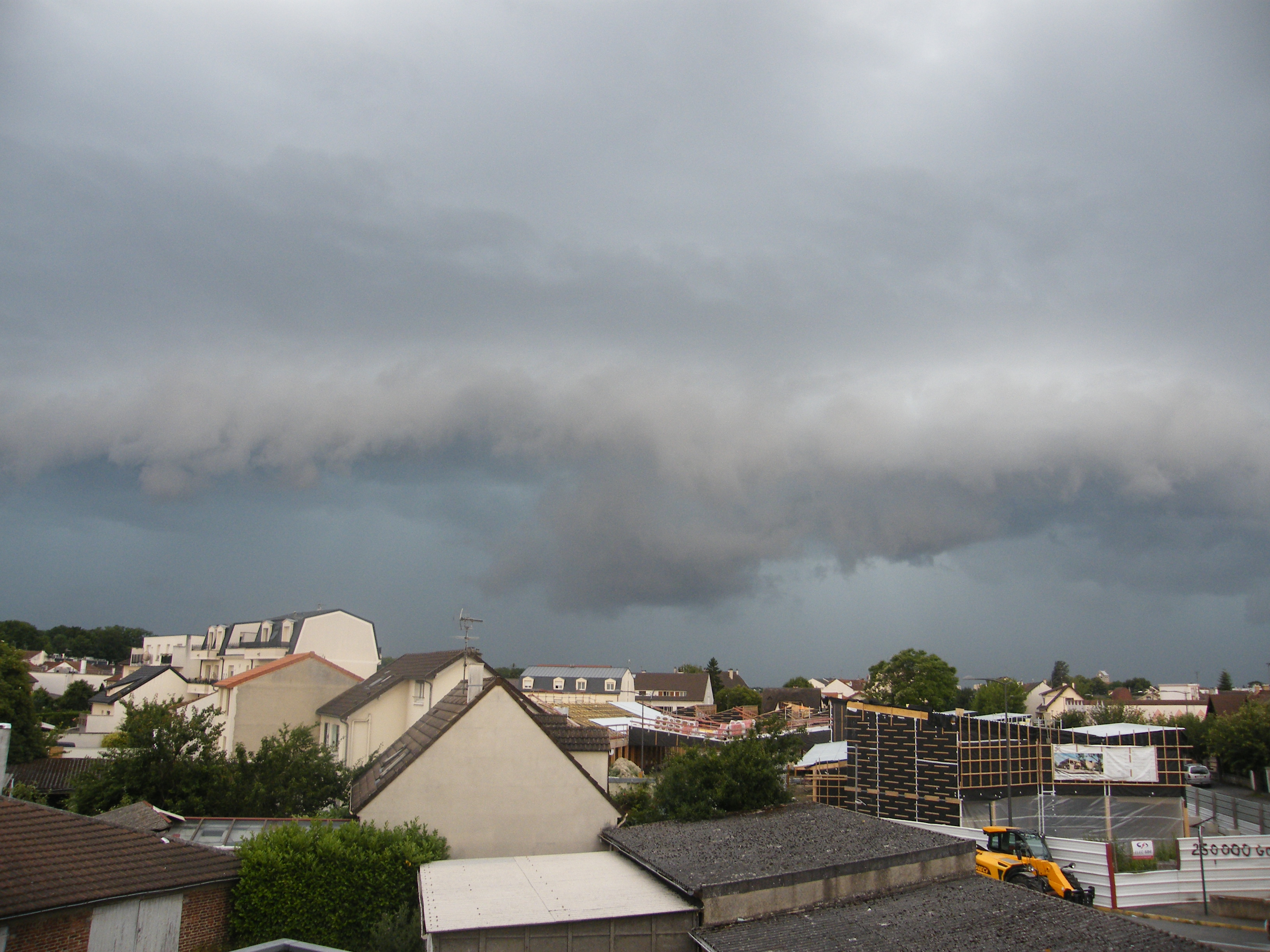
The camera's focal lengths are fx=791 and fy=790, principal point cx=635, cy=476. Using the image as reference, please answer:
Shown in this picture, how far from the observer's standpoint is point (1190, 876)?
27797 millimetres

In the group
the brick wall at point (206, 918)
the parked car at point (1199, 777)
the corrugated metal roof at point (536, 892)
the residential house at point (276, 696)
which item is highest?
the residential house at point (276, 696)

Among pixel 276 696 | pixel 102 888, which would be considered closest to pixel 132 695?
pixel 276 696

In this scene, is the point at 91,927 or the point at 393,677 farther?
the point at 393,677

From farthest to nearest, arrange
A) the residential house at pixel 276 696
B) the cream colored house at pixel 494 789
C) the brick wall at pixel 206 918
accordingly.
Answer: the residential house at pixel 276 696, the cream colored house at pixel 494 789, the brick wall at pixel 206 918

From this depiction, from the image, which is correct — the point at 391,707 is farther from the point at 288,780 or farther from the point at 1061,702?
the point at 1061,702

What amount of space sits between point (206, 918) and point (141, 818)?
Result: 5123 mm

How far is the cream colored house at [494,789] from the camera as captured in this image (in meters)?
21.8

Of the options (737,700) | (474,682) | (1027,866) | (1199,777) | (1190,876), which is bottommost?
(1199,777)

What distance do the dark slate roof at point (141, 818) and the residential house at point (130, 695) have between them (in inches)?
2277

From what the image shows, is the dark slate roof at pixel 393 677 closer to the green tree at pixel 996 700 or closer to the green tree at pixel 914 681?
the green tree at pixel 914 681

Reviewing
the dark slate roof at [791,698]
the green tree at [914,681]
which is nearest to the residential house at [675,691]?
the dark slate roof at [791,698]

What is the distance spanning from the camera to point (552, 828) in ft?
75.3

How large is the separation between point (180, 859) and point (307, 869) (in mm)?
2682

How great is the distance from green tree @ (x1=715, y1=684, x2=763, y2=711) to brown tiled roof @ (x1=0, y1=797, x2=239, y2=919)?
368 feet
